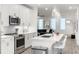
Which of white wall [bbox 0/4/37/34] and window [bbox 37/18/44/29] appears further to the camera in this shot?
window [bbox 37/18/44/29]

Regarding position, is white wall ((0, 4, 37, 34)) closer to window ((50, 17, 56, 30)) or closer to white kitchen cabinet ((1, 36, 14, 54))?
white kitchen cabinet ((1, 36, 14, 54))

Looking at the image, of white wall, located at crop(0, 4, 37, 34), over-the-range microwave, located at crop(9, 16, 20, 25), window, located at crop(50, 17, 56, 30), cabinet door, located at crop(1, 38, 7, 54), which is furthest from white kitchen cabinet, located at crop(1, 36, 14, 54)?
window, located at crop(50, 17, 56, 30)

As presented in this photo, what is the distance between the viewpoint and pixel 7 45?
4.46 meters

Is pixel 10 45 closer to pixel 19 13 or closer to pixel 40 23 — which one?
pixel 19 13

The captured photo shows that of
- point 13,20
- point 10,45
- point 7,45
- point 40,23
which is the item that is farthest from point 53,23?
point 7,45

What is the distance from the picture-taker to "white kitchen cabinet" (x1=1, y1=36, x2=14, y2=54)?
428 centimetres

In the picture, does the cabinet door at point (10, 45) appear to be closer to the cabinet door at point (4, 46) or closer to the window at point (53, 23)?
the cabinet door at point (4, 46)

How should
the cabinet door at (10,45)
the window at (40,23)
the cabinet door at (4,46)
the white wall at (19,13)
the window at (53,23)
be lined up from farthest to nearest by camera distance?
1. the window at (53,23)
2. the window at (40,23)
3. the white wall at (19,13)
4. the cabinet door at (10,45)
5. the cabinet door at (4,46)

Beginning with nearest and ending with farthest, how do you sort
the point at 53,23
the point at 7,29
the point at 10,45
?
1. the point at 10,45
2. the point at 7,29
3. the point at 53,23

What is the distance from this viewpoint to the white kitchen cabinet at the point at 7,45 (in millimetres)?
4284

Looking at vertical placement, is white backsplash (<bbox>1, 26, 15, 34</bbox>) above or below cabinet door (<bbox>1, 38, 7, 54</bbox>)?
above

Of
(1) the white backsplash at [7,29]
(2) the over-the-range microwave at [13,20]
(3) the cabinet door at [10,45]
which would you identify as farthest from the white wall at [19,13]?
(3) the cabinet door at [10,45]
